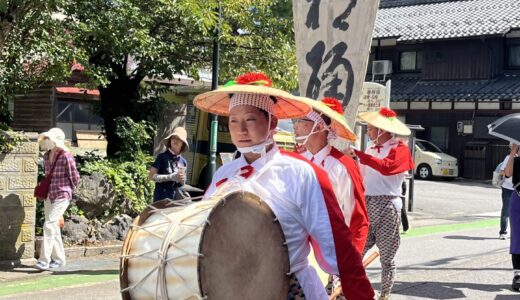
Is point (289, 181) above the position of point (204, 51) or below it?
below

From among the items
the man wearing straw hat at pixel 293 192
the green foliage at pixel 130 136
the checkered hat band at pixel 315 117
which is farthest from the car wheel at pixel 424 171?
the man wearing straw hat at pixel 293 192

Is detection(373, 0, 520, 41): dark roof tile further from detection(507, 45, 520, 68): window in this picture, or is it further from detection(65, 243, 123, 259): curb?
detection(65, 243, 123, 259): curb

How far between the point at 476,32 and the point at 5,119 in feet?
68.6

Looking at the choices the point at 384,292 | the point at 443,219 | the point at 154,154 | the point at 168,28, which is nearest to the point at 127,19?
the point at 168,28

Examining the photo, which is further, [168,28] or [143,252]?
[168,28]

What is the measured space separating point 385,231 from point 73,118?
65.3 ft

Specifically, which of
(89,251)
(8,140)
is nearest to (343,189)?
(8,140)

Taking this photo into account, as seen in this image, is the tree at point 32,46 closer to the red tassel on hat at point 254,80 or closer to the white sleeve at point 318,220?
the red tassel on hat at point 254,80

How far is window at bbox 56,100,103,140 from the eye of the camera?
23683 millimetres

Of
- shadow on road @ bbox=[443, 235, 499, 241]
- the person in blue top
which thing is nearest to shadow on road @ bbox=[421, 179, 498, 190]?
shadow on road @ bbox=[443, 235, 499, 241]

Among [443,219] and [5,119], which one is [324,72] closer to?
[5,119]

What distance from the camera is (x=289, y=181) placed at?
9.60 feet

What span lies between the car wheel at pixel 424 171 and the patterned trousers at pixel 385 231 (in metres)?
21.2

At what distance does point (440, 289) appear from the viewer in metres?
7.51
